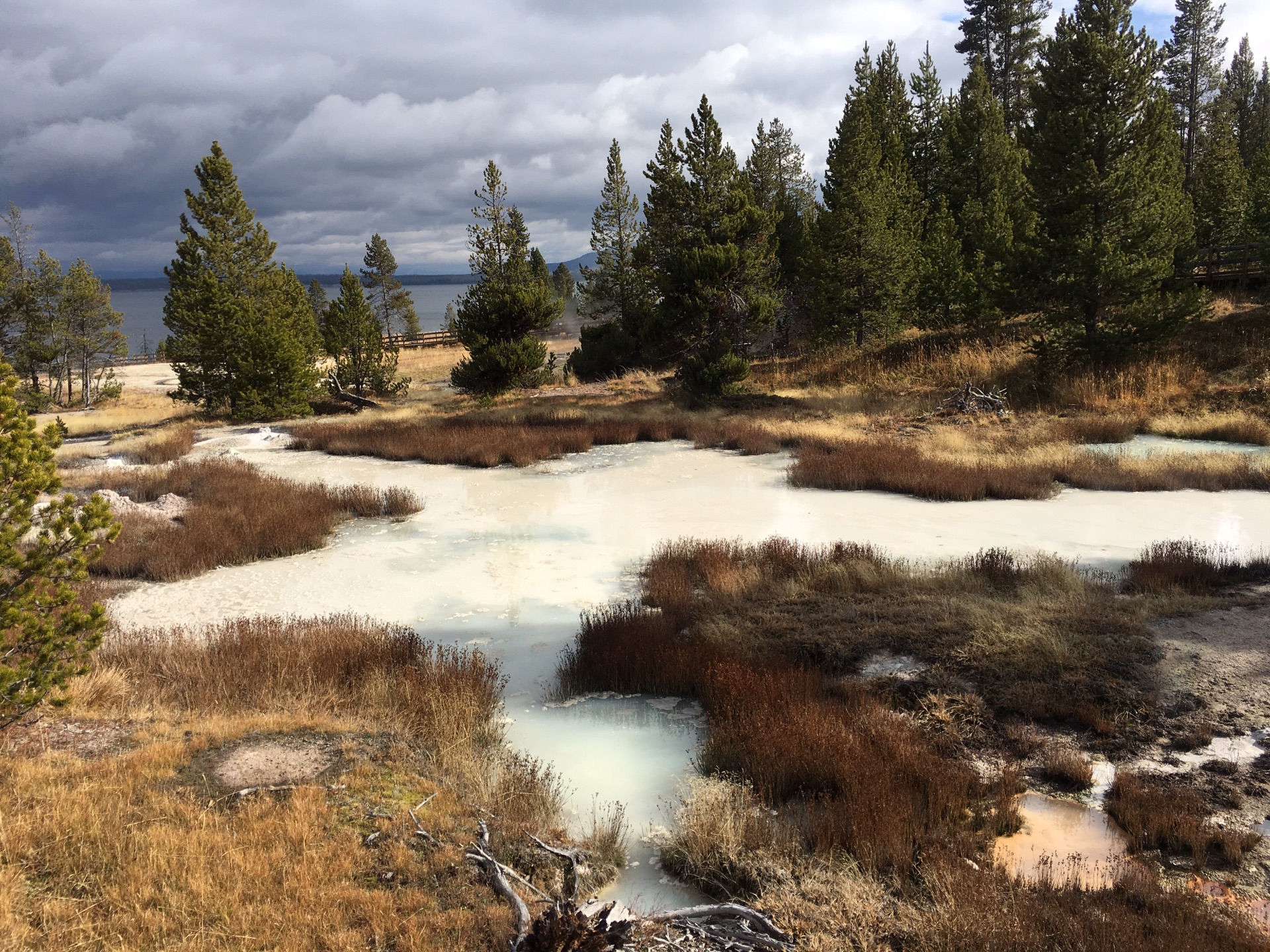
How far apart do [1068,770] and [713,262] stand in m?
18.3

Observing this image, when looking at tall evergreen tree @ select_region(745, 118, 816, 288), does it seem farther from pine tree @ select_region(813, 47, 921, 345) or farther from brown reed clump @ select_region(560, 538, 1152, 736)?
brown reed clump @ select_region(560, 538, 1152, 736)

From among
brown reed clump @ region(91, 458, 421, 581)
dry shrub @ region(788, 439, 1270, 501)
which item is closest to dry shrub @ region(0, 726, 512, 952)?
brown reed clump @ region(91, 458, 421, 581)

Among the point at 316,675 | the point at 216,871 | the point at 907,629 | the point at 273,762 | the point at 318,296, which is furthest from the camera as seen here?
the point at 318,296

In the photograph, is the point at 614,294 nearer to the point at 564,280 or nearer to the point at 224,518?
the point at 224,518

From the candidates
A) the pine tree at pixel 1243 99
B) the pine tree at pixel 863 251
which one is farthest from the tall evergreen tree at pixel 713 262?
the pine tree at pixel 1243 99

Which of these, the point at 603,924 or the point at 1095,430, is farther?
the point at 1095,430

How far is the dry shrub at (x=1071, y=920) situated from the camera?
3244 millimetres

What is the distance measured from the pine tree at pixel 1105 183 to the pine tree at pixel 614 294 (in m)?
15.1

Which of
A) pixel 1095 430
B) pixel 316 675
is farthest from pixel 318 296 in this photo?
pixel 316 675

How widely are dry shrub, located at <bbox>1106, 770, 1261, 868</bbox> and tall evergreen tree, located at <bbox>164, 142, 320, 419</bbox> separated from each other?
86.2 ft

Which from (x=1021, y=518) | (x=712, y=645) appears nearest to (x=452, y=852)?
(x=712, y=645)

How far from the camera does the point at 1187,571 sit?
27.7 feet

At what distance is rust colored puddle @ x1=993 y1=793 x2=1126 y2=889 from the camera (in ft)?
13.2

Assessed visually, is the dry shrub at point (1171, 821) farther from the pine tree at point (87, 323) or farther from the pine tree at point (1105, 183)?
the pine tree at point (87, 323)
